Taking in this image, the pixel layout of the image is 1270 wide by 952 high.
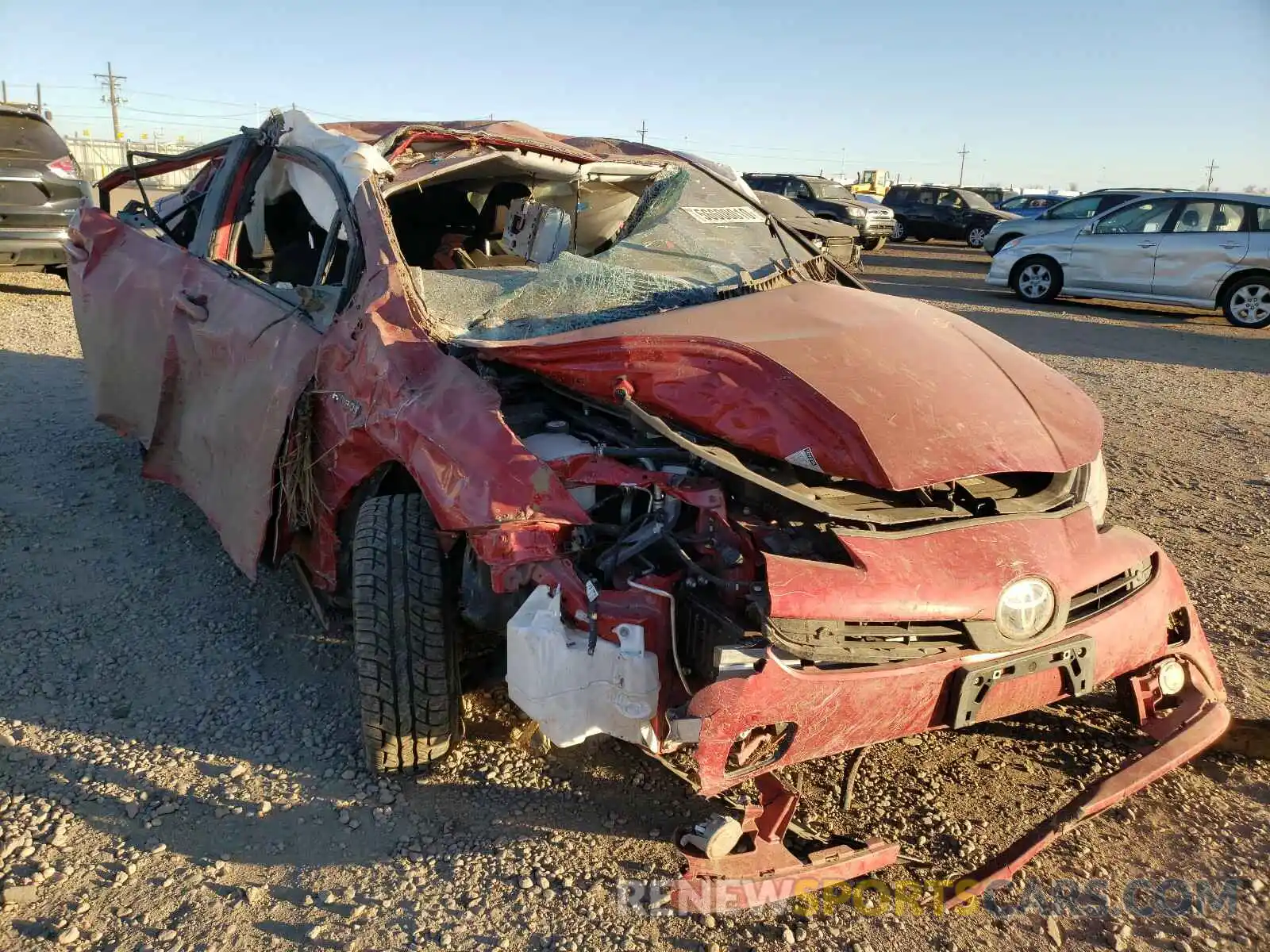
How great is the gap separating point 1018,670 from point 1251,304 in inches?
433

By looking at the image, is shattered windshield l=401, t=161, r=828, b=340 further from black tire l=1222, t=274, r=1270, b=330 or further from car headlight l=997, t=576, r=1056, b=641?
black tire l=1222, t=274, r=1270, b=330

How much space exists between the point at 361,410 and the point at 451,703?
3.12 feet

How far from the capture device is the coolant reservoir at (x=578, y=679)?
88.7 inches

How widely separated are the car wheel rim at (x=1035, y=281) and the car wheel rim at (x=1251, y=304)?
91.7 inches

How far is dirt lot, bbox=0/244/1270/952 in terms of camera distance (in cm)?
220

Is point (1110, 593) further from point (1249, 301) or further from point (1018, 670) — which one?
point (1249, 301)

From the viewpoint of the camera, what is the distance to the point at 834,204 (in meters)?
18.9

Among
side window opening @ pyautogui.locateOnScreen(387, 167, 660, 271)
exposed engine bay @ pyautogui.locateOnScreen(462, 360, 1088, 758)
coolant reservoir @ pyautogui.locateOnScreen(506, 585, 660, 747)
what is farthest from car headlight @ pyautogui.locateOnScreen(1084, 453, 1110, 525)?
side window opening @ pyautogui.locateOnScreen(387, 167, 660, 271)

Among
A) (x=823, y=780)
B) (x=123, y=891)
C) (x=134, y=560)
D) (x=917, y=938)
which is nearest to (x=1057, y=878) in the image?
(x=917, y=938)

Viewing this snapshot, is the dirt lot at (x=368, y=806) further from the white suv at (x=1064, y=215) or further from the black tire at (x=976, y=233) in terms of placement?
the black tire at (x=976, y=233)

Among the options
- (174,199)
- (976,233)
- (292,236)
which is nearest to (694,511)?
(292,236)

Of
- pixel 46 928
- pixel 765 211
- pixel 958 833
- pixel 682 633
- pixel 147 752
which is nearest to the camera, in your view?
pixel 46 928

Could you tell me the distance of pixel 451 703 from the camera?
266 centimetres

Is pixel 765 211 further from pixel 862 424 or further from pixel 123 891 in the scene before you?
pixel 123 891
